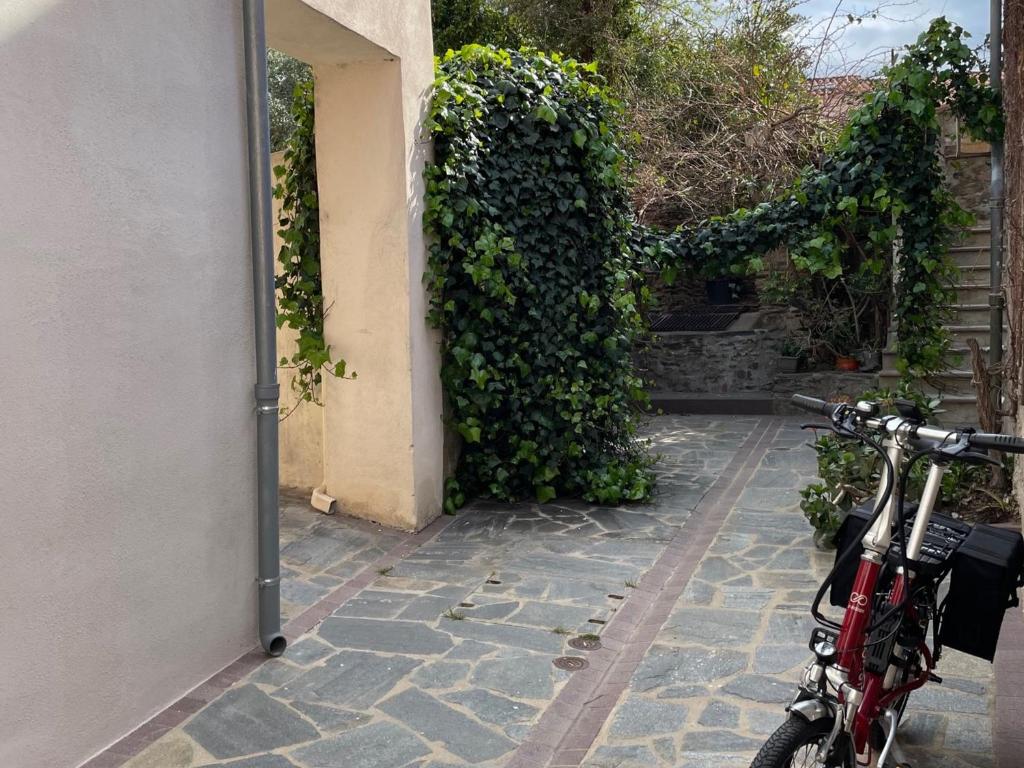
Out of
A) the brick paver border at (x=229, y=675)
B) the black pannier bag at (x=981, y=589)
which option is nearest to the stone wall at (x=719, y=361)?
the brick paver border at (x=229, y=675)

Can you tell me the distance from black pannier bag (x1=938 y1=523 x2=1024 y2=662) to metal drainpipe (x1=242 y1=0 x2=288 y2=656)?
2970 millimetres

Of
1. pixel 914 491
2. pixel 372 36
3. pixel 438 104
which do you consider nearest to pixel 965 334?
pixel 914 491

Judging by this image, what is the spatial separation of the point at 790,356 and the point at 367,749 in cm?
960

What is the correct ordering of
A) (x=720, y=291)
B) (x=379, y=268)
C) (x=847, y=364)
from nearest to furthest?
(x=379, y=268), (x=847, y=364), (x=720, y=291)

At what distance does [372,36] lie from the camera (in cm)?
Answer: 582

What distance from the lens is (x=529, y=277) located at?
691 cm

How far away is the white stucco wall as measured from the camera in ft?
10.7

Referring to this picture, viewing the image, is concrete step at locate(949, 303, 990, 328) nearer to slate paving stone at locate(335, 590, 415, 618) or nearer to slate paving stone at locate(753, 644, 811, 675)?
slate paving stone at locate(753, 644, 811, 675)

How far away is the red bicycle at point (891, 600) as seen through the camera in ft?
8.56

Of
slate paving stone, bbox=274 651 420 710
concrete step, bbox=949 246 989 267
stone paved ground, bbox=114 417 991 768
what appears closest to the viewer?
stone paved ground, bbox=114 417 991 768

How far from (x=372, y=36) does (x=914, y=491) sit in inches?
170

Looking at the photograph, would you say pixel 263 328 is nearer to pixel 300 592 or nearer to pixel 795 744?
pixel 300 592

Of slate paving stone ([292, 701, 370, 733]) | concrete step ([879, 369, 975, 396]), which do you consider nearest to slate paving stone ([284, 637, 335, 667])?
slate paving stone ([292, 701, 370, 733])

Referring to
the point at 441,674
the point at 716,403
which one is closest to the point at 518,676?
the point at 441,674
